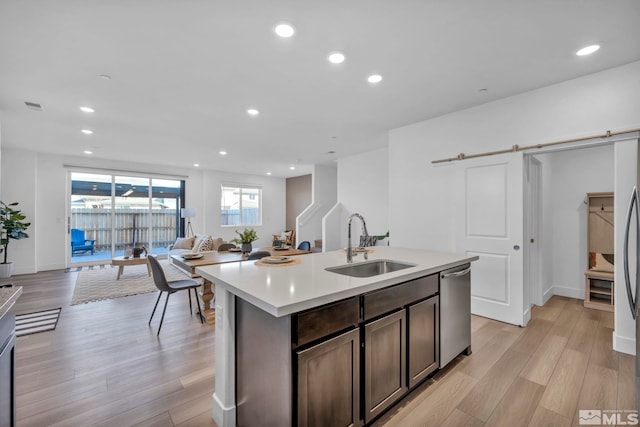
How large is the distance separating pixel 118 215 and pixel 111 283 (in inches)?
118

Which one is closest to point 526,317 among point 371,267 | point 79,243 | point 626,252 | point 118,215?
point 626,252

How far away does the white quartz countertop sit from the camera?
4.24 feet

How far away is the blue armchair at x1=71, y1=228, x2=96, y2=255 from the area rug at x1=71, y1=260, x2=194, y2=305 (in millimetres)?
1082

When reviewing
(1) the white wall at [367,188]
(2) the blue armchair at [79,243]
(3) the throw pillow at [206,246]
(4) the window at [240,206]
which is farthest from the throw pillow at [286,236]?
(2) the blue armchair at [79,243]

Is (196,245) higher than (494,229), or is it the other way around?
(494,229)

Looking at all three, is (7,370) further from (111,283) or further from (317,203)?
(317,203)

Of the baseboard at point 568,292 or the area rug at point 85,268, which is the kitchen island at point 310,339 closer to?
the baseboard at point 568,292

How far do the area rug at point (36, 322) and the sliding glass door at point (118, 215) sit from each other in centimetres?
386

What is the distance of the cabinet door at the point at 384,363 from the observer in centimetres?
158

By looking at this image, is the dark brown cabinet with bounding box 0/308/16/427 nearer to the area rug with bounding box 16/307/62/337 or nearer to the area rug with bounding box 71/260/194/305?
the area rug with bounding box 16/307/62/337

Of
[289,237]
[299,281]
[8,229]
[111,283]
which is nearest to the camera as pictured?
[299,281]

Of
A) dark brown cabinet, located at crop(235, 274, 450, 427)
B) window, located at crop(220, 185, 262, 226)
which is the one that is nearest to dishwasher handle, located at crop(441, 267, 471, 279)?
dark brown cabinet, located at crop(235, 274, 450, 427)

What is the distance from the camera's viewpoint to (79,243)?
22.5ft

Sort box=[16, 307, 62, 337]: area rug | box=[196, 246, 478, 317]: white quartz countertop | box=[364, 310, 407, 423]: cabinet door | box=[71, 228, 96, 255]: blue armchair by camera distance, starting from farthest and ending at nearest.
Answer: box=[71, 228, 96, 255]: blue armchair
box=[16, 307, 62, 337]: area rug
box=[364, 310, 407, 423]: cabinet door
box=[196, 246, 478, 317]: white quartz countertop
